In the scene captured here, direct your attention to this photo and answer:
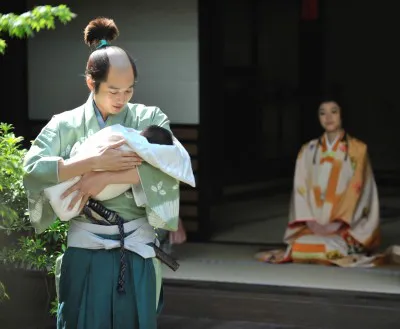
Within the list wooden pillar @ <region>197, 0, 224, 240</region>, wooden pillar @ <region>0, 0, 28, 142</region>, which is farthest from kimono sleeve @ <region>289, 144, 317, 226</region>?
wooden pillar @ <region>0, 0, 28, 142</region>

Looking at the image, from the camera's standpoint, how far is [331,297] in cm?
647

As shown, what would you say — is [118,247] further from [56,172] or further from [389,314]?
[389,314]

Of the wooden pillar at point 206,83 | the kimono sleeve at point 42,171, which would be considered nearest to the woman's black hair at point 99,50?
the kimono sleeve at point 42,171

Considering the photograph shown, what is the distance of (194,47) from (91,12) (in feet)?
3.38

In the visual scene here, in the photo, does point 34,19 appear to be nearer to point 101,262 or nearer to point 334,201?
point 101,262

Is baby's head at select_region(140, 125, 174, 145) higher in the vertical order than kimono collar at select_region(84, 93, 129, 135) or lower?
lower

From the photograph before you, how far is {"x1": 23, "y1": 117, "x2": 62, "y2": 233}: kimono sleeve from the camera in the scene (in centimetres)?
342

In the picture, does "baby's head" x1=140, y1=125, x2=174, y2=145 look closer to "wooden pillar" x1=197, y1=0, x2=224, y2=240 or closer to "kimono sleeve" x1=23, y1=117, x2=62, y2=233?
"kimono sleeve" x1=23, y1=117, x2=62, y2=233

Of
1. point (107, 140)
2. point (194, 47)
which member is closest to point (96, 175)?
point (107, 140)

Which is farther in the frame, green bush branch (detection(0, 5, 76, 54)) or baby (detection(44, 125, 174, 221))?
baby (detection(44, 125, 174, 221))

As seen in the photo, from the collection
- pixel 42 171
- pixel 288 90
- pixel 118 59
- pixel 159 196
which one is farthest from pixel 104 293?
pixel 288 90

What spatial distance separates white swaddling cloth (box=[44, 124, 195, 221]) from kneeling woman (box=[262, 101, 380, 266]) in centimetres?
422

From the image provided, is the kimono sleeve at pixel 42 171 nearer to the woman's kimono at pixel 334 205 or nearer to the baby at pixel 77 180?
the baby at pixel 77 180

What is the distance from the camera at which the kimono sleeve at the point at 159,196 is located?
3477mm
